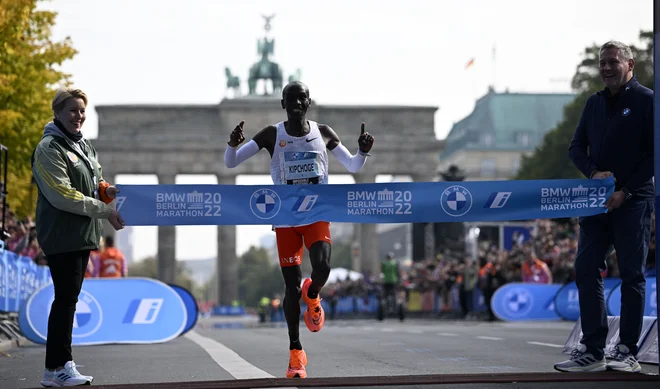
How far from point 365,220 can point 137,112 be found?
8105 centimetres

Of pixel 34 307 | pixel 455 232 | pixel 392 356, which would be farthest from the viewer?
pixel 455 232

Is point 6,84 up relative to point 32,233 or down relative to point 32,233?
up

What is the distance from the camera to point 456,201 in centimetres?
908

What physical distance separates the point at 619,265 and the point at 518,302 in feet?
61.2

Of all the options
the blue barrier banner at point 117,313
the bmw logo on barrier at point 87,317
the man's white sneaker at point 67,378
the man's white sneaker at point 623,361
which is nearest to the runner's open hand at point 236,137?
the man's white sneaker at point 67,378

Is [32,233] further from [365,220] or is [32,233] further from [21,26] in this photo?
[365,220]

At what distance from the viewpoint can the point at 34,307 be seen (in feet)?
52.7

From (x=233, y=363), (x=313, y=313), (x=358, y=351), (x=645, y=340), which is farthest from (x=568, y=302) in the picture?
(x=313, y=313)

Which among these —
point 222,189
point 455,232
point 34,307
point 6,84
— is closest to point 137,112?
point 455,232

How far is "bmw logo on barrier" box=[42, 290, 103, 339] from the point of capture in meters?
16.1

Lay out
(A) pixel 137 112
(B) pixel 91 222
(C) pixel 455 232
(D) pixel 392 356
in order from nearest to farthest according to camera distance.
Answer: (B) pixel 91 222
(D) pixel 392 356
(C) pixel 455 232
(A) pixel 137 112

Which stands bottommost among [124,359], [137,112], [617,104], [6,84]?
[124,359]

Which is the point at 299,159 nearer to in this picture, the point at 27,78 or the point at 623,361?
the point at 623,361

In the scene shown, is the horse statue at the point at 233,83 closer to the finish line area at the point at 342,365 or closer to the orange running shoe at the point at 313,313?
the finish line area at the point at 342,365
